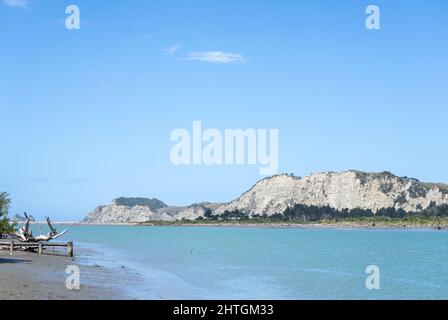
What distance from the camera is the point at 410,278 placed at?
51.0 m

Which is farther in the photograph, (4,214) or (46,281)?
(4,214)

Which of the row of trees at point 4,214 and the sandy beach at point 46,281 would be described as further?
the row of trees at point 4,214

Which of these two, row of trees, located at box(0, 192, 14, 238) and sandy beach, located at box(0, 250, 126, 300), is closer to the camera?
sandy beach, located at box(0, 250, 126, 300)

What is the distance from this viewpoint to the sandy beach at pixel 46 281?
27.4m

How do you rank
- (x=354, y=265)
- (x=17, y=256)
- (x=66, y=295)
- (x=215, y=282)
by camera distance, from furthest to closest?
(x=354, y=265)
(x=17, y=256)
(x=215, y=282)
(x=66, y=295)

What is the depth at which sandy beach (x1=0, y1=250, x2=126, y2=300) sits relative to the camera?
27359mm

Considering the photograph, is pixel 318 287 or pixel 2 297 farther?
pixel 318 287

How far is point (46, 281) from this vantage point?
33.2m

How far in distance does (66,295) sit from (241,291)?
12.7 metres
